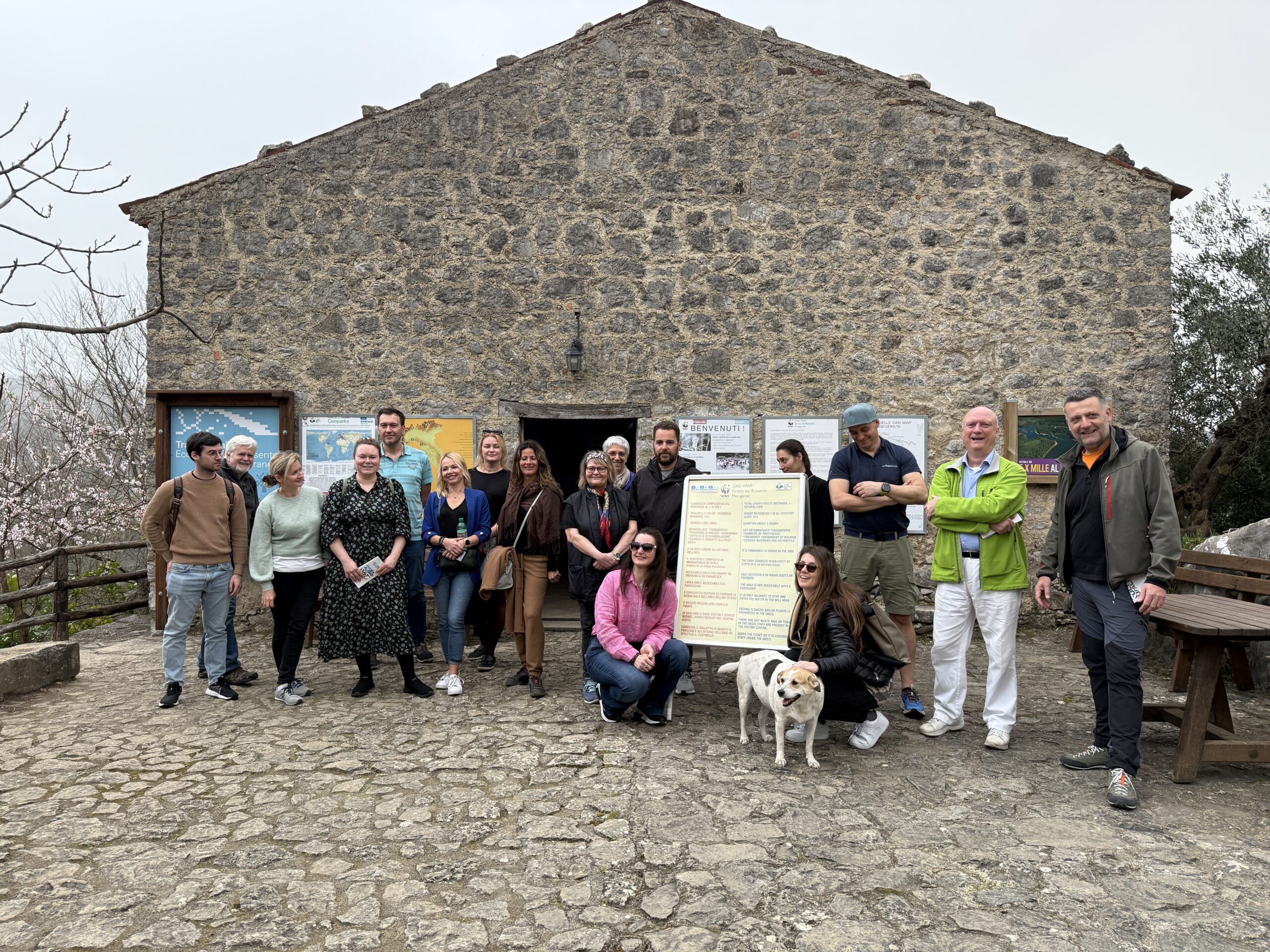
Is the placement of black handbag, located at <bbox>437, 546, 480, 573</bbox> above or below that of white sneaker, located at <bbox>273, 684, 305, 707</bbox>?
above

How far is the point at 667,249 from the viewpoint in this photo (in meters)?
7.28

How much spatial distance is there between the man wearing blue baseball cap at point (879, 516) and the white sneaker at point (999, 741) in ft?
1.79

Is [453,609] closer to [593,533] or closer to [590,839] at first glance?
[593,533]

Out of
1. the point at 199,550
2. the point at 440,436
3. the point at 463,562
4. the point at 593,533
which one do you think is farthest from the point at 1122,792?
the point at 440,436

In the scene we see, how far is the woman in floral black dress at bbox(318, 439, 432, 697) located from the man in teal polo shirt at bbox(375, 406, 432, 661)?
0.39 metres

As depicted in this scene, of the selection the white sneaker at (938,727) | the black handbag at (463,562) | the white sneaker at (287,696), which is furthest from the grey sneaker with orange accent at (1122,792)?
the white sneaker at (287,696)

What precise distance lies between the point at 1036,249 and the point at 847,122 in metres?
1.97

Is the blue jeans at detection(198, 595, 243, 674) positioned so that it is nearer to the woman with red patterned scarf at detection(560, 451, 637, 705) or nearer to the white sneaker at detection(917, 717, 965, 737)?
the woman with red patterned scarf at detection(560, 451, 637, 705)

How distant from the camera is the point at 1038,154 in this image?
7.13 metres

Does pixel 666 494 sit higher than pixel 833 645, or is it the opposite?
pixel 666 494

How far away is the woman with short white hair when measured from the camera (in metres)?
5.31

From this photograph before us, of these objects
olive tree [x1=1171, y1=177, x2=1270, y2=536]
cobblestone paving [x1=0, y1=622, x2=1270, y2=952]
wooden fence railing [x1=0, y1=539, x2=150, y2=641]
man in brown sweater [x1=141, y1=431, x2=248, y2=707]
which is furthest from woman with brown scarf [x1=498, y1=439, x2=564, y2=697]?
olive tree [x1=1171, y1=177, x2=1270, y2=536]

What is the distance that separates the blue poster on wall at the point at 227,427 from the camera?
7.06 m

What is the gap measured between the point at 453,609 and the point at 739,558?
191 cm
